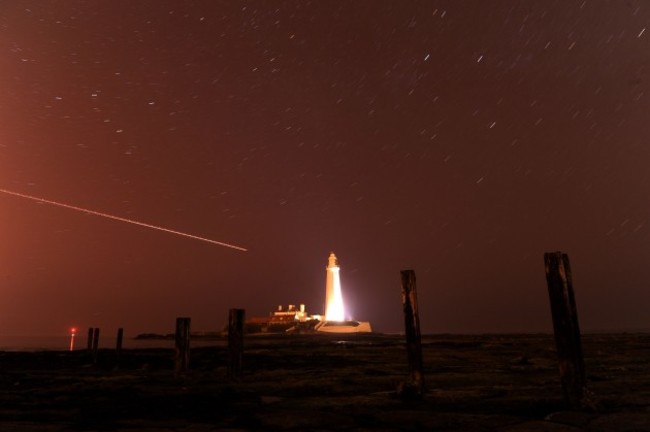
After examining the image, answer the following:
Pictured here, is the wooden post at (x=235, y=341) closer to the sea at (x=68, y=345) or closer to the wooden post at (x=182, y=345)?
the wooden post at (x=182, y=345)

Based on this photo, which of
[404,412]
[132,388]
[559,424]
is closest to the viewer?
→ [559,424]

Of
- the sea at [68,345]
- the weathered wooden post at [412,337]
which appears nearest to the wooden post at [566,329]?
the weathered wooden post at [412,337]

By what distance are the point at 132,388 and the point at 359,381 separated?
4.84 metres

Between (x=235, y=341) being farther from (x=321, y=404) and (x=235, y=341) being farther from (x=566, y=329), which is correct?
(x=566, y=329)

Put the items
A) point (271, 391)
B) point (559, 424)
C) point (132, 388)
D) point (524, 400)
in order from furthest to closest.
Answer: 1. point (132, 388)
2. point (271, 391)
3. point (524, 400)
4. point (559, 424)

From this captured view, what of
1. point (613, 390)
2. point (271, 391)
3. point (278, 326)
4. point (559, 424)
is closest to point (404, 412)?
point (559, 424)

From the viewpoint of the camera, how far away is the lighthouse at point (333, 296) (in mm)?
89188

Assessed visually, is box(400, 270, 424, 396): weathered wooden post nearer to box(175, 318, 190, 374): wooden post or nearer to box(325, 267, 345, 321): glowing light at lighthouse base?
box(175, 318, 190, 374): wooden post

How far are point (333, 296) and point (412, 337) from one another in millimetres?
82439

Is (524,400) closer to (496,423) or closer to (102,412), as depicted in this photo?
(496,423)

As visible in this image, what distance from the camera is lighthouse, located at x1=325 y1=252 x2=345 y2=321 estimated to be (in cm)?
8919

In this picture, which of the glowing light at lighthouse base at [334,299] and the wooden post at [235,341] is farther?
the glowing light at lighthouse base at [334,299]

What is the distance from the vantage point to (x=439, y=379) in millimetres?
11078

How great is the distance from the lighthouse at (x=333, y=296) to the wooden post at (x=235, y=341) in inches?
3082
